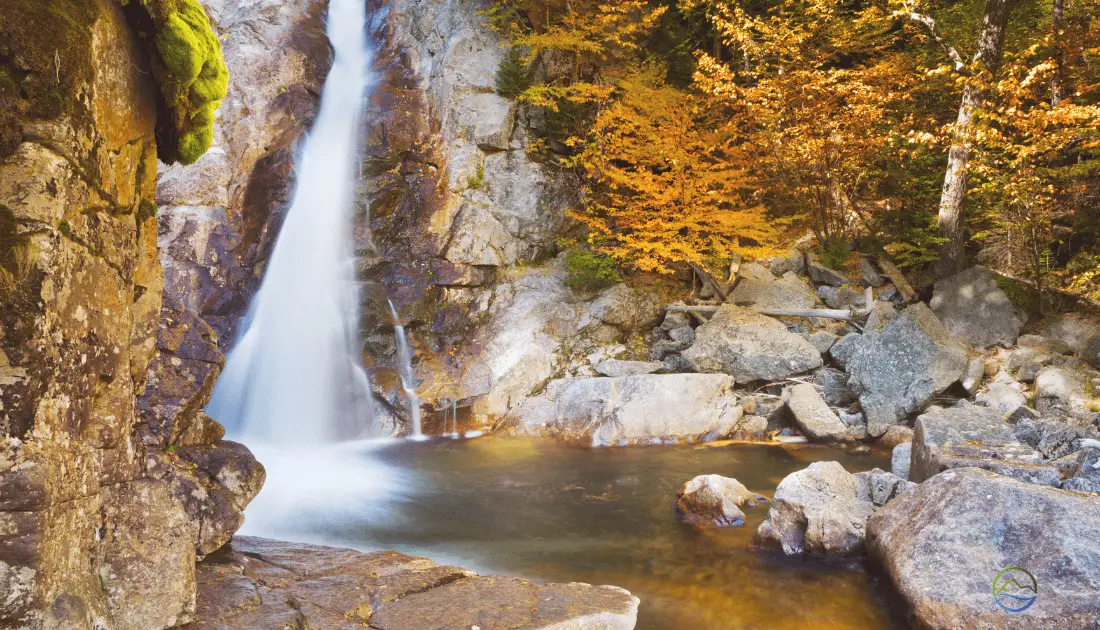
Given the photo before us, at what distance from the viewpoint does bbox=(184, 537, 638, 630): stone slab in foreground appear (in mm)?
3812

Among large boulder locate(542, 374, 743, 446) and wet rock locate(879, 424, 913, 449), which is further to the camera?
large boulder locate(542, 374, 743, 446)

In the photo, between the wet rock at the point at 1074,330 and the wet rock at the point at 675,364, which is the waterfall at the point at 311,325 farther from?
the wet rock at the point at 1074,330

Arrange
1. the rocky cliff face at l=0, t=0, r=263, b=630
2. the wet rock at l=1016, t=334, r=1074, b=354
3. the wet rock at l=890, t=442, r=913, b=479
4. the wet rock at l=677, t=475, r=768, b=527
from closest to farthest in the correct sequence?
the rocky cliff face at l=0, t=0, r=263, b=630 → the wet rock at l=677, t=475, r=768, b=527 → the wet rock at l=890, t=442, r=913, b=479 → the wet rock at l=1016, t=334, r=1074, b=354

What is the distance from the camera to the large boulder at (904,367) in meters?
10.1

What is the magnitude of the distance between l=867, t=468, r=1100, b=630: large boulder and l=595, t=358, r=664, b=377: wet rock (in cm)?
665

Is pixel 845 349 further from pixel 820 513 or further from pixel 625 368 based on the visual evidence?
pixel 820 513

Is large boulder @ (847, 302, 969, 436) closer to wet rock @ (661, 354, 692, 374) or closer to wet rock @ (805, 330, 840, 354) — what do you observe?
wet rock @ (805, 330, 840, 354)

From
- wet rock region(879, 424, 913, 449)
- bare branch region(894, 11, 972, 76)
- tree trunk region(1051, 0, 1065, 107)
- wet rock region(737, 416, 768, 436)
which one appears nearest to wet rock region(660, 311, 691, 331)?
wet rock region(737, 416, 768, 436)

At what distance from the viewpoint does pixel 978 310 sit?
1135 centimetres

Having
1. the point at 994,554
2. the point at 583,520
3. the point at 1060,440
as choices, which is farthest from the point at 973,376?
the point at 583,520

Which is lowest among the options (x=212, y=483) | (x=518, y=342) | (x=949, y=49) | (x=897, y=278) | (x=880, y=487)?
(x=880, y=487)

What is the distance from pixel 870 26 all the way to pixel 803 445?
1018 cm

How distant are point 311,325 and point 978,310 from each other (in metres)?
12.4

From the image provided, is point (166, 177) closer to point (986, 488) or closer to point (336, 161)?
point (336, 161)
